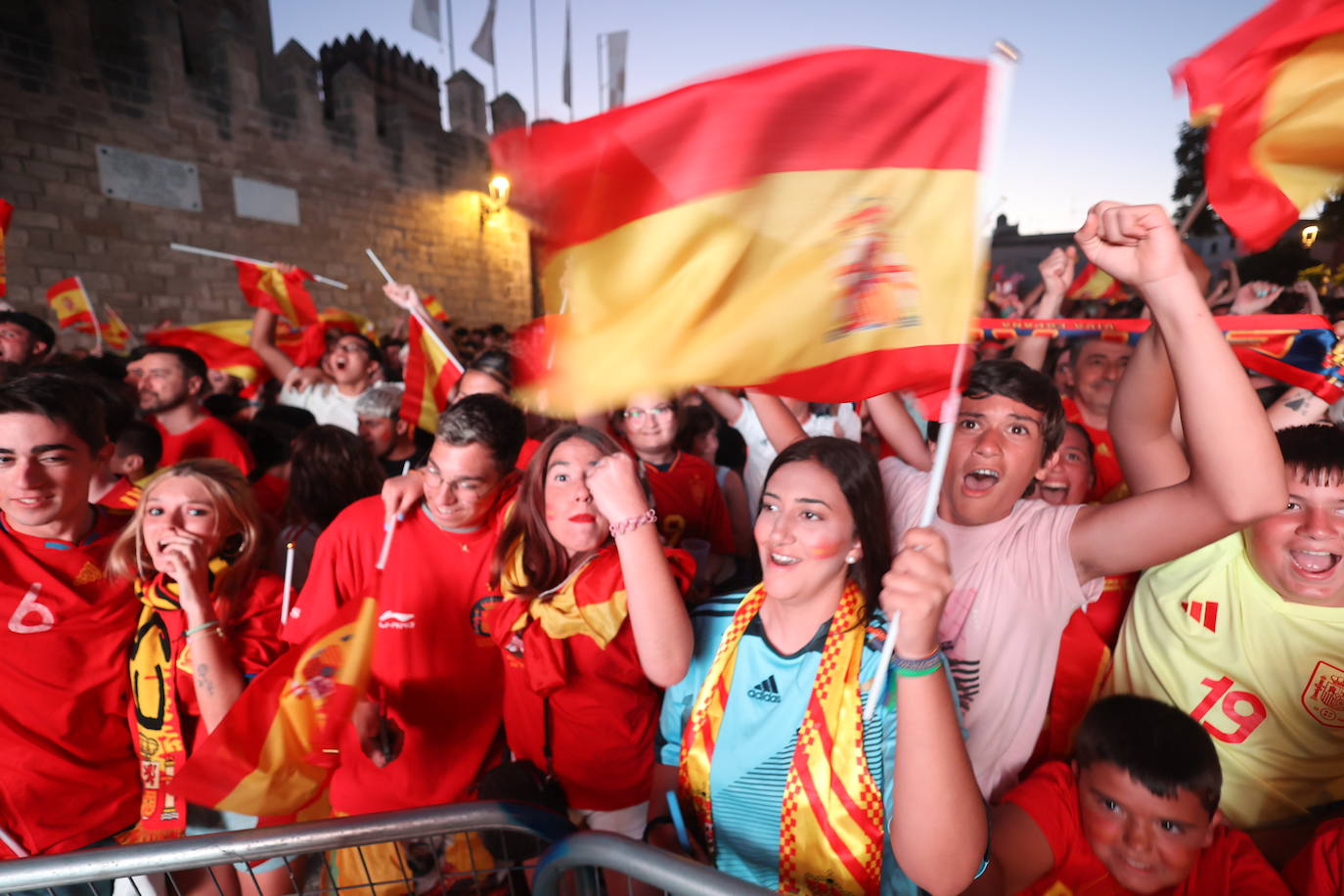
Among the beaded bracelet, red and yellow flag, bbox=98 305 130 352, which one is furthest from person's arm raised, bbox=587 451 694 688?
red and yellow flag, bbox=98 305 130 352

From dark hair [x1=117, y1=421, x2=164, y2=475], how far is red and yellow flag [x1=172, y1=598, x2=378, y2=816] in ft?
7.79

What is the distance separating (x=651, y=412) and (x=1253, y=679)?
7.67 feet

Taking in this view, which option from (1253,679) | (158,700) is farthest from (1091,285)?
(158,700)

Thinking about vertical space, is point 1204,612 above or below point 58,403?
below

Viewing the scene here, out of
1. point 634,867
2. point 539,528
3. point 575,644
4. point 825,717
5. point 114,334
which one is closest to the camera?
point 634,867

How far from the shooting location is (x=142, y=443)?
3408 mm

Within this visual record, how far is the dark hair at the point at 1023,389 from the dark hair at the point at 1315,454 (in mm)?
519

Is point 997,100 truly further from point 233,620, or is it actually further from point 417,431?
point 417,431

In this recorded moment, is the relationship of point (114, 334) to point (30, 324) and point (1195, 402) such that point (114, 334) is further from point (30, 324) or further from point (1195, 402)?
point (1195, 402)

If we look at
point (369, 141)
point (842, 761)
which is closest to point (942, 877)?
point (842, 761)

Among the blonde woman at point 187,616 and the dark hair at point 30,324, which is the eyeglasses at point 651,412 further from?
the dark hair at point 30,324

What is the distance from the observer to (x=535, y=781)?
1905 mm

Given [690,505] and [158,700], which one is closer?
[158,700]

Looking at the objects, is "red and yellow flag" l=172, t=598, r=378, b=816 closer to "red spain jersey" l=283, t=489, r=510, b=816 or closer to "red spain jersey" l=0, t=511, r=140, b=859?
"red spain jersey" l=283, t=489, r=510, b=816
